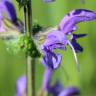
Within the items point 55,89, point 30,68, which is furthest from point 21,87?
point 30,68

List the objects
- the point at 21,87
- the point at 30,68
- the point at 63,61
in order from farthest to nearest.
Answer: the point at 63,61 < the point at 21,87 < the point at 30,68

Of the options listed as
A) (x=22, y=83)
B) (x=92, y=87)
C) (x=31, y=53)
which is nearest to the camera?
(x=31, y=53)

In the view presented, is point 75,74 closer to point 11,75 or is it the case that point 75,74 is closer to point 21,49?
point 11,75

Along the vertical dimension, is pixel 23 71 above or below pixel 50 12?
below

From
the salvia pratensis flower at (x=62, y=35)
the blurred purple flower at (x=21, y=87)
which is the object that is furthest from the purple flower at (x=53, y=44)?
the blurred purple flower at (x=21, y=87)

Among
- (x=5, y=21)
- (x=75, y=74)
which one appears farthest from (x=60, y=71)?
(x=5, y=21)

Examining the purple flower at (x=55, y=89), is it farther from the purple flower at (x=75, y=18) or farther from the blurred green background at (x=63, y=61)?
the purple flower at (x=75, y=18)

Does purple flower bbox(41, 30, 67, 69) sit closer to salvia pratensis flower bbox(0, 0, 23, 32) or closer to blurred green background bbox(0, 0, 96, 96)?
salvia pratensis flower bbox(0, 0, 23, 32)

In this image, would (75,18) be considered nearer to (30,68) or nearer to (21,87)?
(30,68)

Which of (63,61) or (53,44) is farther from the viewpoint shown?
(63,61)
